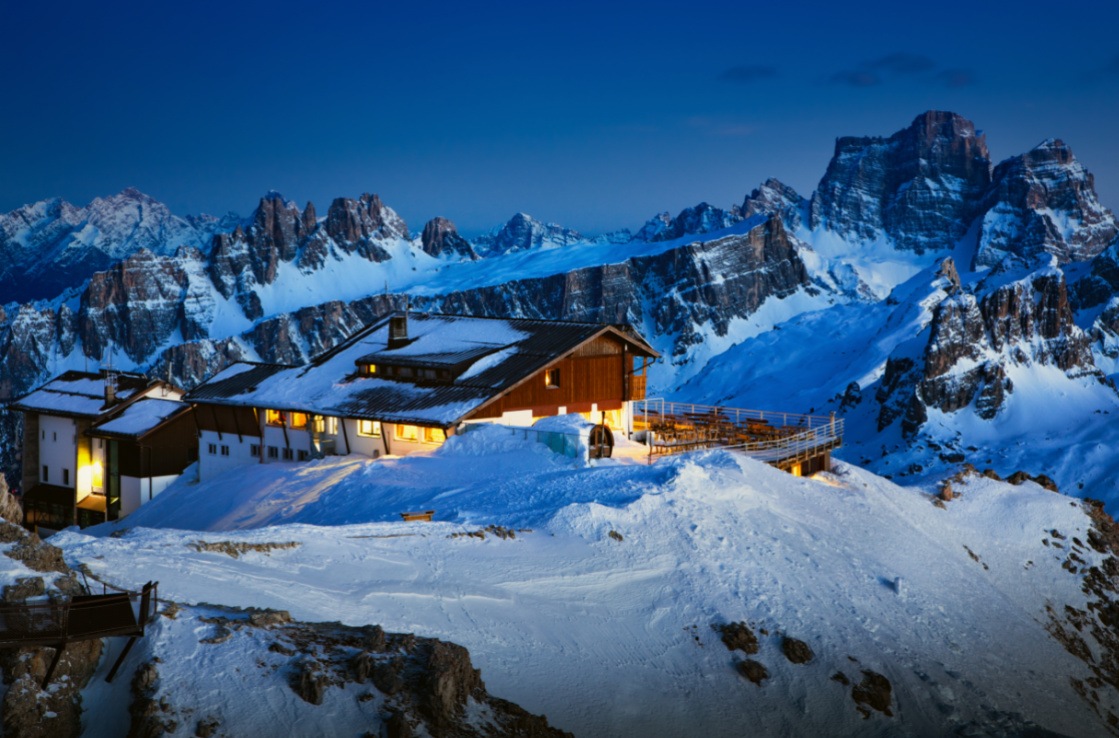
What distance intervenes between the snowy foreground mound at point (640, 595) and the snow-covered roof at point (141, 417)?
20.0m

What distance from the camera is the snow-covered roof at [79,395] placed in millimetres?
70250

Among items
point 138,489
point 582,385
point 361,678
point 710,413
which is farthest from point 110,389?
point 361,678

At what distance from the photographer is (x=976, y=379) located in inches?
6599

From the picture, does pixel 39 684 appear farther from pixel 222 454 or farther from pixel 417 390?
pixel 222 454

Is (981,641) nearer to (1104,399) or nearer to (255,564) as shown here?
(255,564)

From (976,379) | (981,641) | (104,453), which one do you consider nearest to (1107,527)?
(981,641)

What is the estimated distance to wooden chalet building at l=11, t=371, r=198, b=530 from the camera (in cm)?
6506

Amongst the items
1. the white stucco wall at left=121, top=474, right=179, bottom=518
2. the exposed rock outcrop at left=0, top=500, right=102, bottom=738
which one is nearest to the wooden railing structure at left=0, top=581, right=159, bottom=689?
the exposed rock outcrop at left=0, top=500, right=102, bottom=738

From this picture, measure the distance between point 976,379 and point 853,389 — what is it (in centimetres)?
1799

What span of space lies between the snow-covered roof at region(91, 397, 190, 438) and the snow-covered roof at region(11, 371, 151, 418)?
147cm

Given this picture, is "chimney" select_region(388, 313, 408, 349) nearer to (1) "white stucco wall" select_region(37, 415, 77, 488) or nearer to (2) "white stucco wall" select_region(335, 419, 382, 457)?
(2) "white stucco wall" select_region(335, 419, 382, 457)

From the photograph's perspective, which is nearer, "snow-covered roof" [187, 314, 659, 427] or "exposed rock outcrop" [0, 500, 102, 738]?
"exposed rock outcrop" [0, 500, 102, 738]

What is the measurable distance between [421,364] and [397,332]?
5.68 m

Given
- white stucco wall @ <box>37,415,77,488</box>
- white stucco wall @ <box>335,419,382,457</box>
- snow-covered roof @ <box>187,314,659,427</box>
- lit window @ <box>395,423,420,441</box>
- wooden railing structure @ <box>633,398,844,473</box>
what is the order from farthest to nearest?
white stucco wall @ <box>37,415,77,488</box>, wooden railing structure @ <box>633,398,844,473</box>, white stucco wall @ <box>335,419,382,457</box>, snow-covered roof @ <box>187,314,659,427</box>, lit window @ <box>395,423,420,441</box>
